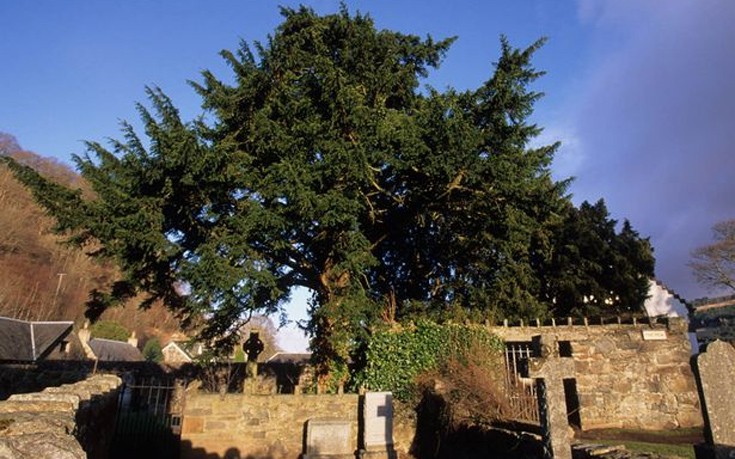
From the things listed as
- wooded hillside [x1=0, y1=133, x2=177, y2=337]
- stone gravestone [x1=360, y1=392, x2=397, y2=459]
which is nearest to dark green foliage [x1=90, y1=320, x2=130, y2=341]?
wooded hillside [x1=0, y1=133, x2=177, y2=337]

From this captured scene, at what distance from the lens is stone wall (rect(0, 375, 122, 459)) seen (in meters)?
2.05

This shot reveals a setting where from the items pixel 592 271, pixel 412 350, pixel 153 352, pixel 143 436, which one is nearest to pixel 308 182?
pixel 412 350

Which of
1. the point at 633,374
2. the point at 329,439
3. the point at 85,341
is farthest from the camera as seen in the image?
the point at 85,341

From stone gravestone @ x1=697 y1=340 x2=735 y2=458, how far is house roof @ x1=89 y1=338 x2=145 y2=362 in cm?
3767

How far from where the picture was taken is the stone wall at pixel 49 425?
6.72 feet

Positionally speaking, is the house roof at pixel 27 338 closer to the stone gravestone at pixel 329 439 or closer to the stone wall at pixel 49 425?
the stone gravestone at pixel 329 439

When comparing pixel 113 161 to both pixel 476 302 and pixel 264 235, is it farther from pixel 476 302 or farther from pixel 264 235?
pixel 476 302

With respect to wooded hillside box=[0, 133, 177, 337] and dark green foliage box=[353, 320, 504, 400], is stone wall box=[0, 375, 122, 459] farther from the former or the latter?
wooded hillside box=[0, 133, 177, 337]

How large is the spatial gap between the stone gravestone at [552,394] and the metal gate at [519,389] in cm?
227

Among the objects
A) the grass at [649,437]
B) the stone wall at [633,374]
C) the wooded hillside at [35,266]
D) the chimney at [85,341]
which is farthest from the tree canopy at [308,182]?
the wooded hillside at [35,266]

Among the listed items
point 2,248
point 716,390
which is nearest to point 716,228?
point 716,390

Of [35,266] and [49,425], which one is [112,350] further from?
[49,425]

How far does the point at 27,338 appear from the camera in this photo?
62.6ft

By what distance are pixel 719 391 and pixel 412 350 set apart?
7773 millimetres
